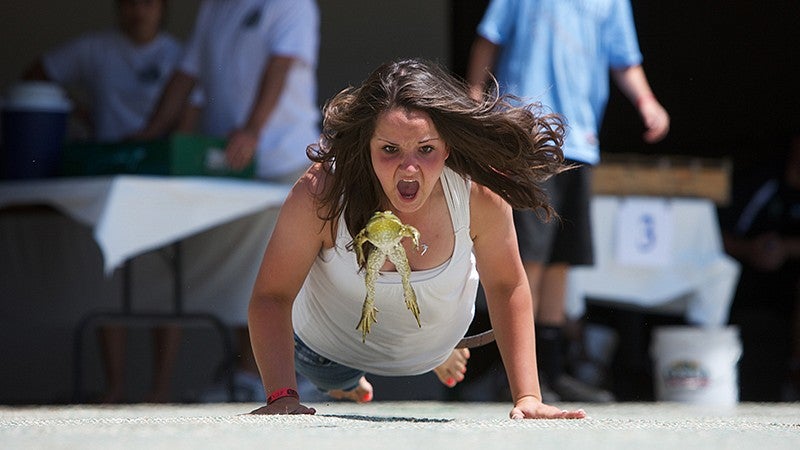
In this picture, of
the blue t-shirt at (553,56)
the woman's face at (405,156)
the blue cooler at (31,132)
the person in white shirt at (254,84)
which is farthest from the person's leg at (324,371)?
the blue cooler at (31,132)

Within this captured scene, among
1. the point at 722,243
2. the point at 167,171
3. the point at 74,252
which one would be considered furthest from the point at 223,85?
the point at 722,243

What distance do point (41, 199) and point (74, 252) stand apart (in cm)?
90

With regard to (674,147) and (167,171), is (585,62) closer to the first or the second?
(167,171)

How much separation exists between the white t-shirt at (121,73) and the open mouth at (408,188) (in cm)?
346

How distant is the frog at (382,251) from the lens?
116 inches

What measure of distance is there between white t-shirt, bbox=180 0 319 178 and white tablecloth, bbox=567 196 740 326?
4.47 feet

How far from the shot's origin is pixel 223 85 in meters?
5.75

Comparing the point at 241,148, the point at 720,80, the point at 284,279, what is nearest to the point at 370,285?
the point at 284,279

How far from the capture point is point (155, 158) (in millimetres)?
5293

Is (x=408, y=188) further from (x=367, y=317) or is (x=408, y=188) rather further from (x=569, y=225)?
(x=569, y=225)

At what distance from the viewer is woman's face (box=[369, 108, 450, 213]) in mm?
2873

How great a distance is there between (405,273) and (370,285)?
0.09 meters

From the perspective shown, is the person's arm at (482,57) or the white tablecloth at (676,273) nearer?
A: the person's arm at (482,57)

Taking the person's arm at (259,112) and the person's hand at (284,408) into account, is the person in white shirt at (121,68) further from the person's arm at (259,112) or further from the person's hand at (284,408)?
the person's hand at (284,408)
